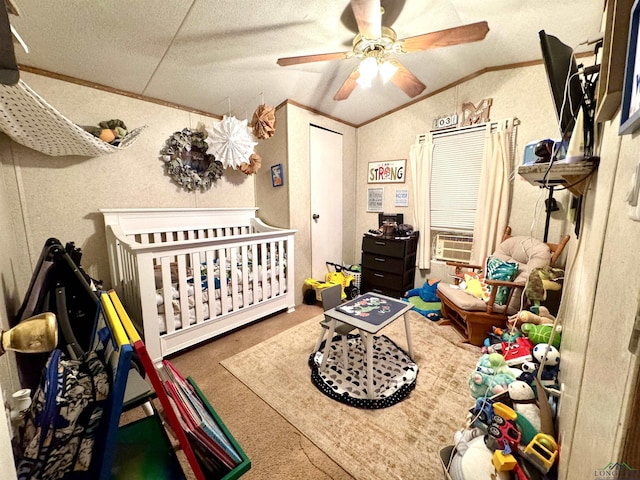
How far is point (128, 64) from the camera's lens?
194cm

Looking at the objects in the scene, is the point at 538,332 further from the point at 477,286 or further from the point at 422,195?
the point at 422,195

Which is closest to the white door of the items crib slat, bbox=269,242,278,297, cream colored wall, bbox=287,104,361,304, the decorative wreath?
cream colored wall, bbox=287,104,361,304

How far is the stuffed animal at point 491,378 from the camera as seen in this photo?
120 cm

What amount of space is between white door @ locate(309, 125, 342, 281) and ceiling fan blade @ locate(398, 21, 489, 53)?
165 centimetres

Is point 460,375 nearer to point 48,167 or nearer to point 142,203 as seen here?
point 142,203

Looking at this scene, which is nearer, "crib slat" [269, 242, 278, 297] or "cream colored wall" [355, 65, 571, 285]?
"cream colored wall" [355, 65, 571, 285]

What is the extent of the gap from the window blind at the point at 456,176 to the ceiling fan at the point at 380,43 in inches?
43.9

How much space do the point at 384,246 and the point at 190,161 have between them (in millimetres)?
2383

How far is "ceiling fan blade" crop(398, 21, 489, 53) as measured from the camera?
1.35 meters

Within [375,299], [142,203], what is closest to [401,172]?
[375,299]

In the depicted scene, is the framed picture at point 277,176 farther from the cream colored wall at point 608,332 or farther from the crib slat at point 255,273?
the cream colored wall at point 608,332

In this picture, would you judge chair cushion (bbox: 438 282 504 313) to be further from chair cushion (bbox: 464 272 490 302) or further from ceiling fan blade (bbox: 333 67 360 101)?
ceiling fan blade (bbox: 333 67 360 101)

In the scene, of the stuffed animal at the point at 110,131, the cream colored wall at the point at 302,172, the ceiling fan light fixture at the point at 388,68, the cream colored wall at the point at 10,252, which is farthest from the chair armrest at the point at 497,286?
the stuffed animal at the point at 110,131

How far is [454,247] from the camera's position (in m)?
3.06
